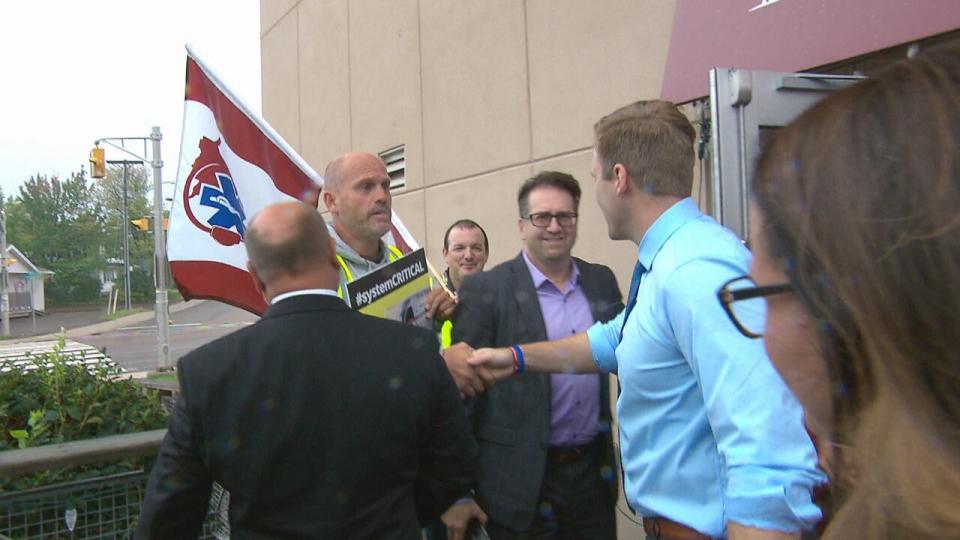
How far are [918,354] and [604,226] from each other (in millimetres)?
5081

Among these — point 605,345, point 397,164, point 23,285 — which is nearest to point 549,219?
point 605,345

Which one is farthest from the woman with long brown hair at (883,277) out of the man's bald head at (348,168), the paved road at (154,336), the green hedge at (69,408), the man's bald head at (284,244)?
the paved road at (154,336)

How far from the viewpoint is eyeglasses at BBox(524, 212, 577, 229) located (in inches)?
123

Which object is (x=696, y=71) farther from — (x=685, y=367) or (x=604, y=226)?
(x=685, y=367)

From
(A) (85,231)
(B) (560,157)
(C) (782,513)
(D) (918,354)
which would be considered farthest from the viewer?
(A) (85,231)

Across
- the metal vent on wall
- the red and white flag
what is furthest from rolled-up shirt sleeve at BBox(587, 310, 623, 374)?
the metal vent on wall

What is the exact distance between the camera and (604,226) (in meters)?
5.71

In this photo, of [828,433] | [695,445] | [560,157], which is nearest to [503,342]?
[695,445]

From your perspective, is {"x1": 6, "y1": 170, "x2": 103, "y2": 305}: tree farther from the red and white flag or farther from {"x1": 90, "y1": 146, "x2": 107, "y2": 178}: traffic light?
the red and white flag

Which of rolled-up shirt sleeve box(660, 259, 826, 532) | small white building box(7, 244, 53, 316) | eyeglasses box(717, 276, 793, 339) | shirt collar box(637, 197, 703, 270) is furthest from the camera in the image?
small white building box(7, 244, 53, 316)

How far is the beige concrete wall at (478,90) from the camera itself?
221 inches

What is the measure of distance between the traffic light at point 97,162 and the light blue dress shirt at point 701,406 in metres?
24.8

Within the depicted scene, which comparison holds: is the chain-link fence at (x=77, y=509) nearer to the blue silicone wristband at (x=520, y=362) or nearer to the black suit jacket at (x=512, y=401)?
the black suit jacket at (x=512, y=401)

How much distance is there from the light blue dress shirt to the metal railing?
192cm
